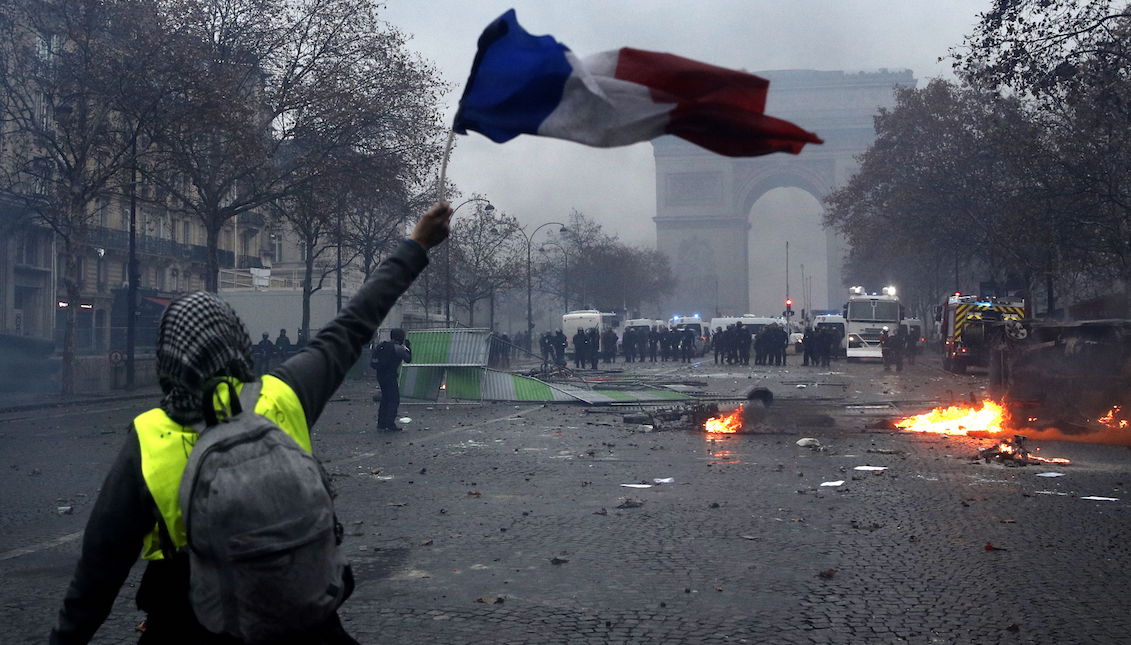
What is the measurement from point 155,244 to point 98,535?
55.9 metres

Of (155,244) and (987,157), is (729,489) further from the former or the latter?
(155,244)

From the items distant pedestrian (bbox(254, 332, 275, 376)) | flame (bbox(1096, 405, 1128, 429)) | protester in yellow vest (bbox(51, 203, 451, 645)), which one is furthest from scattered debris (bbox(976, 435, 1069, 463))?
distant pedestrian (bbox(254, 332, 275, 376))

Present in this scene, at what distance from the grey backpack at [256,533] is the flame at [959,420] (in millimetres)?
13862

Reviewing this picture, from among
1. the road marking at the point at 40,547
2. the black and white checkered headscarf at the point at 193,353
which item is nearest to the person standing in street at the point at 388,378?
the road marking at the point at 40,547

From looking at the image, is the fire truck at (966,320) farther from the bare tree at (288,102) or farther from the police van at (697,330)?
the police van at (697,330)

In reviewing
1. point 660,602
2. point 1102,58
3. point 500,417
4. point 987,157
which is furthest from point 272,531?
point 987,157

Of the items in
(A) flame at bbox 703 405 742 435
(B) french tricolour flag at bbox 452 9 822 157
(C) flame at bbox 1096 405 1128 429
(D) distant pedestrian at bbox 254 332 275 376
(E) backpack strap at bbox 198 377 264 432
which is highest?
(B) french tricolour flag at bbox 452 9 822 157

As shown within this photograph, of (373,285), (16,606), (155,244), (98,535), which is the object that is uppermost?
(155,244)

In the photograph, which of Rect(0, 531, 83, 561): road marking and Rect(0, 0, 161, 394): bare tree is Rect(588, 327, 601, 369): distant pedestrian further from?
Rect(0, 531, 83, 561): road marking

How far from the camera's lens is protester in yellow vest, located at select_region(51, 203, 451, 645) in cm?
229

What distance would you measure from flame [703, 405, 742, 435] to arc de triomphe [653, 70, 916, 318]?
8853 cm

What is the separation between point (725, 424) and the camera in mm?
16656

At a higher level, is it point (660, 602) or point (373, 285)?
point (373, 285)

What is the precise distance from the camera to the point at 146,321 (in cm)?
4866
